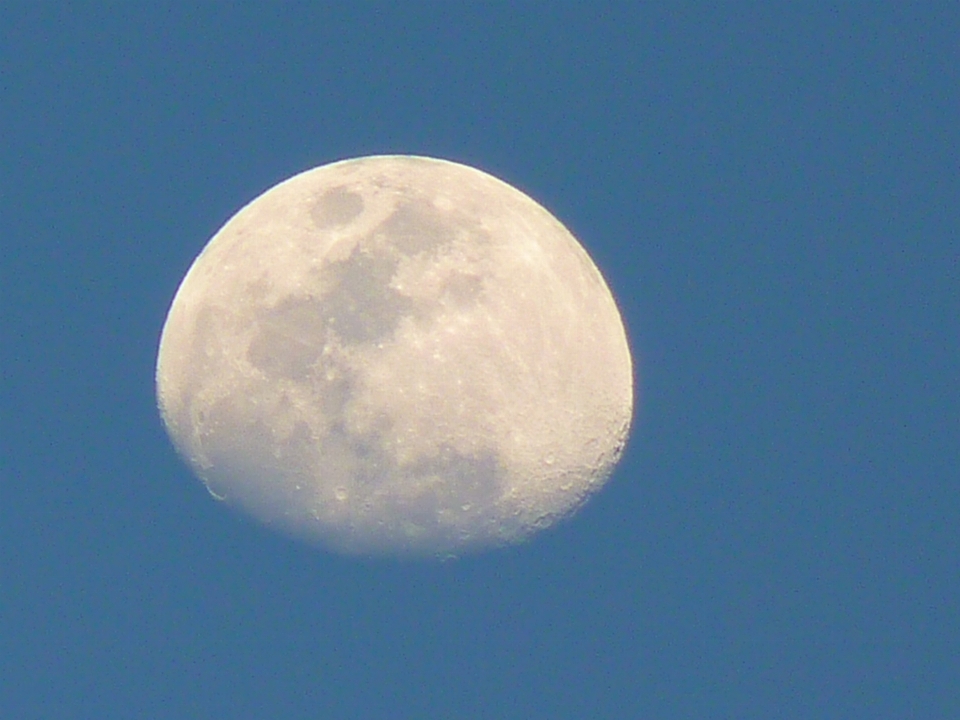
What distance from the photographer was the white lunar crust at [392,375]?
9.62m

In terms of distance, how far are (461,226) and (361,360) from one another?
1.66 meters

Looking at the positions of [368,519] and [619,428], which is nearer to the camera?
[368,519]

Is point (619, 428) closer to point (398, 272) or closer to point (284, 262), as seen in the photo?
point (398, 272)

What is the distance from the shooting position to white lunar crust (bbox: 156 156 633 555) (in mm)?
9617

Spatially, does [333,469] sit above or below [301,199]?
below

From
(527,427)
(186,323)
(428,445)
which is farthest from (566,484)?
(186,323)

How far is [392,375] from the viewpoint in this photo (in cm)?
956

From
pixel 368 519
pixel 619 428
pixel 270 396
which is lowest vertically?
pixel 368 519

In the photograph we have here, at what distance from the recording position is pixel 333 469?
9680 mm

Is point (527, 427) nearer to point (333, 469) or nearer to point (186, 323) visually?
point (333, 469)

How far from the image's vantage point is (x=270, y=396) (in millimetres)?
9773

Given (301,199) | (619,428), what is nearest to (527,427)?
(619,428)

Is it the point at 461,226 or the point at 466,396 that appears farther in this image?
the point at 461,226

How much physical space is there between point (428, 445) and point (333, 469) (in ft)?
2.66
